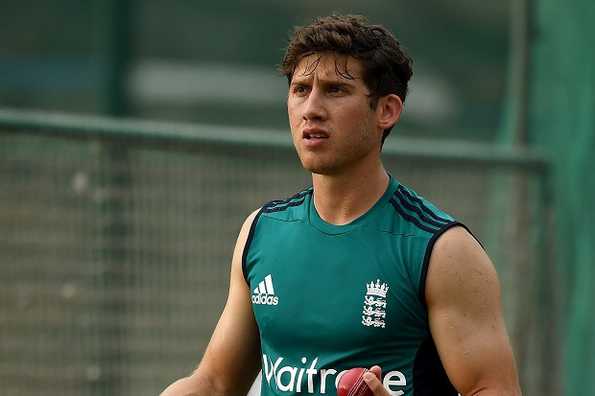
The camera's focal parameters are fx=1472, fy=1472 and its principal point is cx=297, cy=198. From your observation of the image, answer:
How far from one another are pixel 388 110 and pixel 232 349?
3.13 feet

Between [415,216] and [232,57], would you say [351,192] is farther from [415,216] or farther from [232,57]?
[232,57]

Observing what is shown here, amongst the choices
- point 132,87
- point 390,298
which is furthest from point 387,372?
point 132,87

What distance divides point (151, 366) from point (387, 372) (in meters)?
3.24

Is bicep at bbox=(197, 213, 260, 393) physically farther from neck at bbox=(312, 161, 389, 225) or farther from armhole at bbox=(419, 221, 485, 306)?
armhole at bbox=(419, 221, 485, 306)

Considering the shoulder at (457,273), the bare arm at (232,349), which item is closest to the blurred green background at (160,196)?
the bare arm at (232,349)

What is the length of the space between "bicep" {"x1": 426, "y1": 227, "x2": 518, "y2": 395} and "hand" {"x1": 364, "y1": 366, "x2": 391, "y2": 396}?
32 cm

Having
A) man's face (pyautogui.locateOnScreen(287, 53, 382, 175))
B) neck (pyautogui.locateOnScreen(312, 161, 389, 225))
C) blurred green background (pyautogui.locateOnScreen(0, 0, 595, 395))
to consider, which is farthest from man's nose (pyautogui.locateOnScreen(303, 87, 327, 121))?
blurred green background (pyautogui.locateOnScreen(0, 0, 595, 395))

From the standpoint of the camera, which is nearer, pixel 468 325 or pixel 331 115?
pixel 468 325

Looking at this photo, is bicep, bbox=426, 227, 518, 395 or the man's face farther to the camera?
the man's face

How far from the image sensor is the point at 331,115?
178 inches

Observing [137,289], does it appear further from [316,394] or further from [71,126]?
[316,394]

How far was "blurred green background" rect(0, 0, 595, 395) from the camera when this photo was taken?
723cm

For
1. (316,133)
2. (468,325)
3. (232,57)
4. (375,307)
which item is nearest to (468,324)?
(468,325)

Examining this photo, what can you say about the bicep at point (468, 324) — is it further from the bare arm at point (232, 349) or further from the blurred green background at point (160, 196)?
the blurred green background at point (160, 196)
